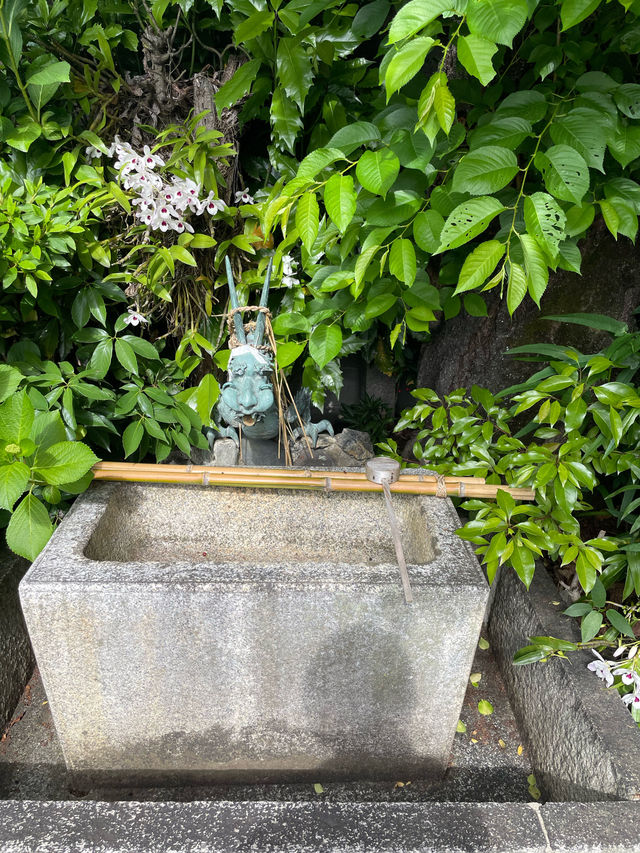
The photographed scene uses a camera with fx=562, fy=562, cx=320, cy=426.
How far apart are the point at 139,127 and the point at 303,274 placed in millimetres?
785

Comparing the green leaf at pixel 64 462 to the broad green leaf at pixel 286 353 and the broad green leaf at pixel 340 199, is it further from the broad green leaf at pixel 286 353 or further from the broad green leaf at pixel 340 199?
the broad green leaf at pixel 340 199

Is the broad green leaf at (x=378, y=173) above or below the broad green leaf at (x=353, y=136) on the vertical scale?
below

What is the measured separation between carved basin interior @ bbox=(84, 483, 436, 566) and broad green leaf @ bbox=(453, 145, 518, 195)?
86 centimetres

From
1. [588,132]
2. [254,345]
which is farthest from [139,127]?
[588,132]

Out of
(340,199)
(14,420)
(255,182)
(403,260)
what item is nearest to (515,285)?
(403,260)

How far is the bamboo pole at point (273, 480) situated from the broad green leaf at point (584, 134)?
0.84 metres

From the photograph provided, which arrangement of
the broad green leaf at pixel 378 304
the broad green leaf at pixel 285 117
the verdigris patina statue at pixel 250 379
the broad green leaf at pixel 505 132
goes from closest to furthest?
the broad green leaf at pixel 505 132, the broad green leaf at pixel 378 304, the verdigris patina statue at pixel 250 379, the broad green leaf at pixel 285 117

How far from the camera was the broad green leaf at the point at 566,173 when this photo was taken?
112cm

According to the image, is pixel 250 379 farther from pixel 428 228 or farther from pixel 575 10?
pixel 575 10

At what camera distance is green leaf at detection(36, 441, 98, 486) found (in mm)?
1415

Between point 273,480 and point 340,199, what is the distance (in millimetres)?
773

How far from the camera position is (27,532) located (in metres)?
1.39

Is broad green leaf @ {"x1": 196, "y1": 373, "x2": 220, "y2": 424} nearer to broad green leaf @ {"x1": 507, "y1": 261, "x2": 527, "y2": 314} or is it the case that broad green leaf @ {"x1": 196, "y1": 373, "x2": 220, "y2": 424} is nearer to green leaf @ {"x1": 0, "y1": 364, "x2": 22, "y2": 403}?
green leaf @ {"x1": 0, "y1": 364, "x2": 22, "y2": 403}

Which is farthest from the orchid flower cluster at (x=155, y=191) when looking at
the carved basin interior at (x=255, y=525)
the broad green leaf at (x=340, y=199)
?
the carved basin interior at (x=255, y=525)
